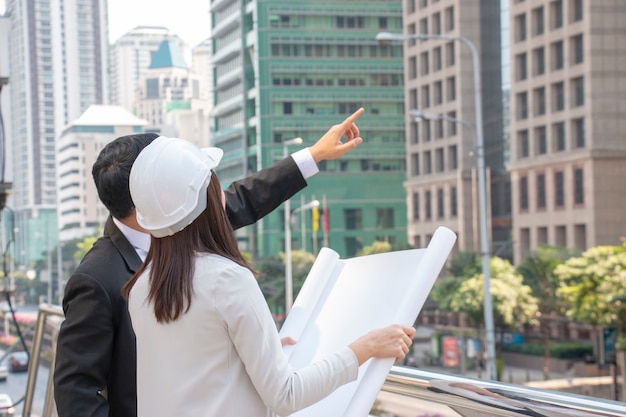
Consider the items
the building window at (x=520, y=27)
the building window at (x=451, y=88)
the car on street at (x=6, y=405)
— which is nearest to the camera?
the car on street at (x=6, y=405)

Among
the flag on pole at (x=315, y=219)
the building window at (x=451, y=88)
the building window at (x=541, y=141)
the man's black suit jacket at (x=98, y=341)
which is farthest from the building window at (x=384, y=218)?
the man's black suit jacket at (x=98, y=341)

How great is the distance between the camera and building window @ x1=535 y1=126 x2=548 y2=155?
3541cm

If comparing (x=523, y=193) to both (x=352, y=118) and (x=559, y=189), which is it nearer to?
(x=559, y=189)

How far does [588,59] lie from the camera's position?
3459cm

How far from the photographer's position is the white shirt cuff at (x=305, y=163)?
1815mm

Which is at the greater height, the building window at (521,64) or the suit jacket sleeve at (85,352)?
the building window at (521,64)

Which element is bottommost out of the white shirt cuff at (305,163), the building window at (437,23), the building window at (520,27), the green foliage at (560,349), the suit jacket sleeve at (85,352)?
the green foliage at (560,349)

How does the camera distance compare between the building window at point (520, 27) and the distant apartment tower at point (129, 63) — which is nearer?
the distant apartment tower at point (129, 63)

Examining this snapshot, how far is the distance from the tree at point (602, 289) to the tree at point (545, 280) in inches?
152

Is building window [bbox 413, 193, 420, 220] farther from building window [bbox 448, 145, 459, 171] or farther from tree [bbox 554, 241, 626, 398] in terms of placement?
tree [bbox 554, 241, 626, 398]

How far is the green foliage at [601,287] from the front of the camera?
24.7 m

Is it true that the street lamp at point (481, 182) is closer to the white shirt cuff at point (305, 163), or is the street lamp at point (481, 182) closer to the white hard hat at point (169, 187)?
the white shirt cuff at point (305, 163)

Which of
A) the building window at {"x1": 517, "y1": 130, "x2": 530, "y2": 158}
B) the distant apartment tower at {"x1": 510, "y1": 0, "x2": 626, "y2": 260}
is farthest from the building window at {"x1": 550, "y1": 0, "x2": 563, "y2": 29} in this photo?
the building window at {"x1": 517, "y1": 130, "x2": 530, "y2": 158}

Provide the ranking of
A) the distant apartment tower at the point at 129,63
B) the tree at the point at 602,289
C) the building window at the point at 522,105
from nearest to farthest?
the distant apartment tower at the point at 129,63
the tree at the point at 602,289
the building window at the point at 522,105
